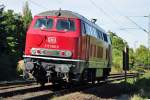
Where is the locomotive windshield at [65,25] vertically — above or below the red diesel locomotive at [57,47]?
above

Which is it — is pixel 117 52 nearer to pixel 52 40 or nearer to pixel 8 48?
pixel 8 48

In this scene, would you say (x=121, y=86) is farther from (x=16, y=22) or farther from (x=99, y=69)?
(x=16, y=22)

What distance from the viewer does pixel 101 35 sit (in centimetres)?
2822

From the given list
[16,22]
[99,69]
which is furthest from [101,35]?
[16,22]

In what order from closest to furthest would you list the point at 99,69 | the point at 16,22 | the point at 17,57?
the point at 99,69 → the point at 17,57 → the point at 16,22

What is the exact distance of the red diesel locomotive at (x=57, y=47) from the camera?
2073cm

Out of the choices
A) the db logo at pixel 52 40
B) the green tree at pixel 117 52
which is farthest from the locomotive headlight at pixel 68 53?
the green tree at pixel 117 52

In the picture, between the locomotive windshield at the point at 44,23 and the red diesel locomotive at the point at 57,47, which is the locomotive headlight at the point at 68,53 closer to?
the red diesel locomotive at the point at 57,47

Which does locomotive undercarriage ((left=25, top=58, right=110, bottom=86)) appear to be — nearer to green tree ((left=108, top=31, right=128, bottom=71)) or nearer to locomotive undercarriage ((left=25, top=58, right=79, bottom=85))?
locomotive undercarriage ((left=25, top=58, right=79, bottom=85))

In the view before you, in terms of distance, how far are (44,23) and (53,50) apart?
1713 millimetres

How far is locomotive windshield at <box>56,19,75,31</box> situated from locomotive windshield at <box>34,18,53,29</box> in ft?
1.18

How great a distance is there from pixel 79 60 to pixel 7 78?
1829 cm

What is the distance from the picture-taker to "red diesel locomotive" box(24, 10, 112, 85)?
2073 centimetres

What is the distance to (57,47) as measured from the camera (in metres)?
20.9
